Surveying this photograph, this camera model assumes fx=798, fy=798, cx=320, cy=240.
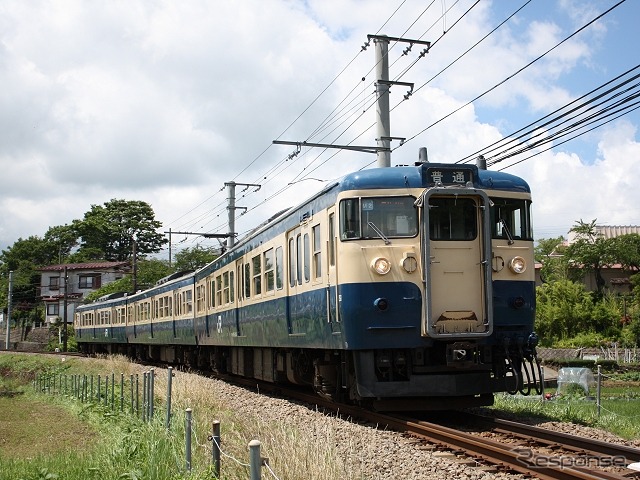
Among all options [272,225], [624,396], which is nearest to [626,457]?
[272,225]

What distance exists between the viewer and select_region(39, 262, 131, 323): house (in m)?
70.2

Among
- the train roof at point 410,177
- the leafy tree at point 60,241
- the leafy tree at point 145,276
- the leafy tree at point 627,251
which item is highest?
the leafy tree at point 60,241

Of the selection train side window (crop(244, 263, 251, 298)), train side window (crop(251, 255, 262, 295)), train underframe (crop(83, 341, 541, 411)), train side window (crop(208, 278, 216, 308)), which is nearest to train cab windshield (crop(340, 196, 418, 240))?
train underframe (crop(83, 341, 541, 411))

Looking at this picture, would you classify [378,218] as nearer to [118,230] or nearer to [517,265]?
[517,265]

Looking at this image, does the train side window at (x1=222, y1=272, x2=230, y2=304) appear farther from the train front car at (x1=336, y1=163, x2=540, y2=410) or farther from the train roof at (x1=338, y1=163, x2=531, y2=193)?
the train roof at (x1=338, y1=163, x2=531, y2=193)

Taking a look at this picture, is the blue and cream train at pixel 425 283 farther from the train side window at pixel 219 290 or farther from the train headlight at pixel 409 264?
the train side window at pixel 219 290

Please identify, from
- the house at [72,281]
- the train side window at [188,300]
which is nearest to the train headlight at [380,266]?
the train side window at [188,300]

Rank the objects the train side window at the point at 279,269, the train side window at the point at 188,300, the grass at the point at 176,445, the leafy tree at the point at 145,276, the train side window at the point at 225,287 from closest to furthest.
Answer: the grass at the point at 176,445, the train side window at the point at 279,269, the train side window at the point at 225,287, the train side window at the point at 188,300, the leafy tree at the point at 145,276

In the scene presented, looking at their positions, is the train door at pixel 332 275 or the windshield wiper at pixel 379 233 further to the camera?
the train door at pixel 332 275

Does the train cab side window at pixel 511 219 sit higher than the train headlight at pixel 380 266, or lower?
higher

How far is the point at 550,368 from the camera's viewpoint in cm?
3312

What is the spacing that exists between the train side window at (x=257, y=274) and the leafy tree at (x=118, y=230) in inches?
2499

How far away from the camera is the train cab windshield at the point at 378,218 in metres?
9.56

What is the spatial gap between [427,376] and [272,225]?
4.89 metres
